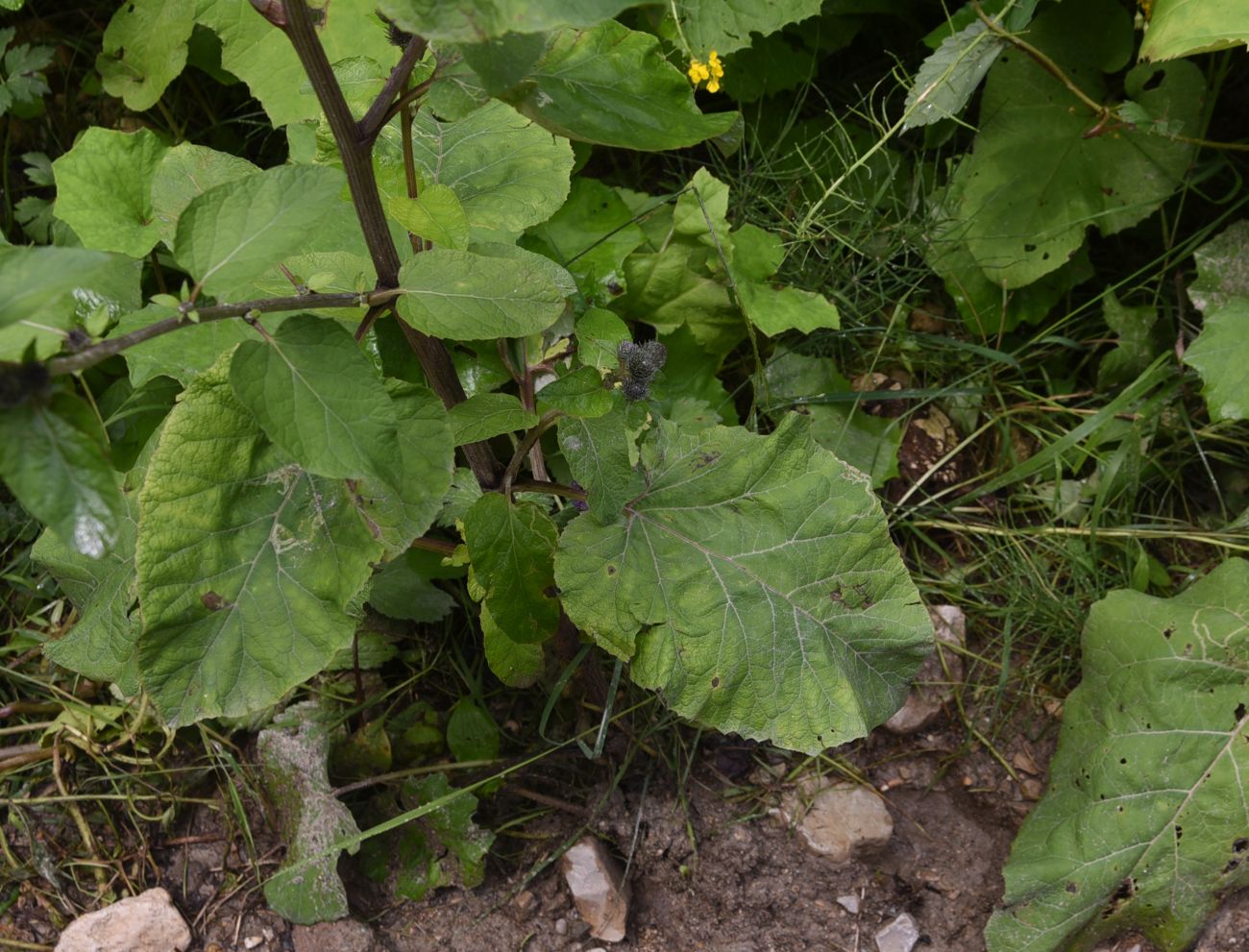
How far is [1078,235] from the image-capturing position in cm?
222

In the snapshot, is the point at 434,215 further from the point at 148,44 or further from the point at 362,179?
the point at 148,44

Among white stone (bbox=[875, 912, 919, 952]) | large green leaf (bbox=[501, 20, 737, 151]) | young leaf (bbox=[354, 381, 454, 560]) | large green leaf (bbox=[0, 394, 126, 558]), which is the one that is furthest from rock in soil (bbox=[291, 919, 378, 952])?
large green leaf (bbox=[501, 20, 737, 151])

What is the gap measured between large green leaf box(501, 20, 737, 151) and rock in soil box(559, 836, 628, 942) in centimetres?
130

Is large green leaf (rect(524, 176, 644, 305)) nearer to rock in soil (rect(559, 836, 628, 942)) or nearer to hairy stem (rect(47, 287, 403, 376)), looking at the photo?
hairy stem (rect(47, 287, 403, 376))

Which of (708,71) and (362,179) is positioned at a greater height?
(362,179)

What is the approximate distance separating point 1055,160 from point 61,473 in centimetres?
212

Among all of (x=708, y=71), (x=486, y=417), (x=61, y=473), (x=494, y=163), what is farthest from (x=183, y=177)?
(x=708, y=71)

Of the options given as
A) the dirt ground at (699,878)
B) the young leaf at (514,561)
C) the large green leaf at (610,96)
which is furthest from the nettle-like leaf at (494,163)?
the dirt ground at (699,878)

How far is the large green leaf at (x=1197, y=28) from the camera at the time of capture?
1.81m

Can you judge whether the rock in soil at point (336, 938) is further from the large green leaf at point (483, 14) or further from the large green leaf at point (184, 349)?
the large green leaf at point (483, 14)

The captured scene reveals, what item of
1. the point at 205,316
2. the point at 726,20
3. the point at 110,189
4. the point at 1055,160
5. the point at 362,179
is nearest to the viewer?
the point at 205,316

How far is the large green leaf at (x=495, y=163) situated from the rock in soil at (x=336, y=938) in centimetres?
123

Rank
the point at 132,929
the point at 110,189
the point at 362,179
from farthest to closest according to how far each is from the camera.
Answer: the point at 132,929, the point at 110,189, the point at 362,179

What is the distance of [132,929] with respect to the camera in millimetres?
1810
